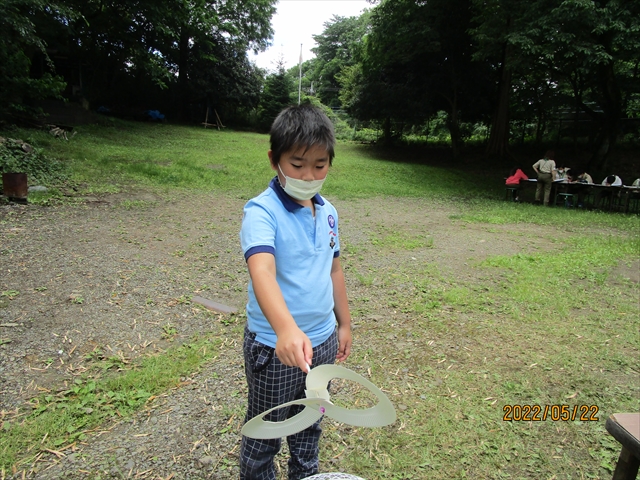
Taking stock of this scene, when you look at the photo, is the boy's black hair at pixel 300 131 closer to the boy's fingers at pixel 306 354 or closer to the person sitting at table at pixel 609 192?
the boy's fingers at pixel 306 354

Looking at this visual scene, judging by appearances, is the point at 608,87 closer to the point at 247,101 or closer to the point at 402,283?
the point at 402,283

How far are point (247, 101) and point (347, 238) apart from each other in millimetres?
23169

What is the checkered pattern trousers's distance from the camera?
1.41 metres

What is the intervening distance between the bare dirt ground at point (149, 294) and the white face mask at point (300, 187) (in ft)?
4.47

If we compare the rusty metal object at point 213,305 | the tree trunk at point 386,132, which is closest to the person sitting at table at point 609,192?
the rusty metal object at point 213,305

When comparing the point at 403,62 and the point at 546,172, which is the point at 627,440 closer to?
the point at 546,172

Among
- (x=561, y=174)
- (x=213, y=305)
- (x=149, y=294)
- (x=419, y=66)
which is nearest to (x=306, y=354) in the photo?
(x=213, y=305)

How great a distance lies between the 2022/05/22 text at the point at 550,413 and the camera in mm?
2377

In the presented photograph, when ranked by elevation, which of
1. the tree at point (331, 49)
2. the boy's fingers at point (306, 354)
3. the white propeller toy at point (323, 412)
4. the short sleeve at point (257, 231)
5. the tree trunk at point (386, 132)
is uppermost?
the tree at point (331, 49)

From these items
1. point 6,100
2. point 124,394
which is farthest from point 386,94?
point 124,394

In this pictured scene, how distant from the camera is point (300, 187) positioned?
4.45ft

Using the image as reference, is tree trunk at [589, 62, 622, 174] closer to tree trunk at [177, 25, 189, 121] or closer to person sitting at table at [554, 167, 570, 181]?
person sitting at table at [554, 167, 570, 181]

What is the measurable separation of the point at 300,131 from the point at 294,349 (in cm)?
65

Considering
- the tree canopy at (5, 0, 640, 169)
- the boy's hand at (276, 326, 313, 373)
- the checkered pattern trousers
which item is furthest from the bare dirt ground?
the tree canopy at (5, 0, 640, 169)
